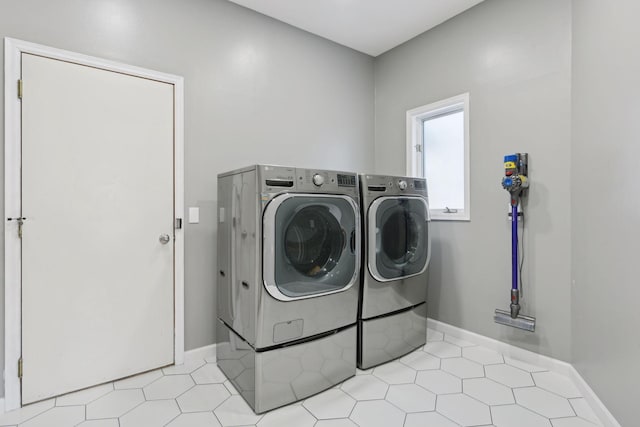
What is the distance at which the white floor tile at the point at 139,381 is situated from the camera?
6.51 feet

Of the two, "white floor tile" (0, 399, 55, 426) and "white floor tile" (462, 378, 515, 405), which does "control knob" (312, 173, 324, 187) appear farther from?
"white floor tile" (0, 399, 55, 426)

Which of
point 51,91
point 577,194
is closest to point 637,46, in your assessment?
point 577,194

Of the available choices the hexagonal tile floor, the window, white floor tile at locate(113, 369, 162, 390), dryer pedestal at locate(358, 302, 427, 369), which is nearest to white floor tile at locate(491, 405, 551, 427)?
the hexagonal tile floor

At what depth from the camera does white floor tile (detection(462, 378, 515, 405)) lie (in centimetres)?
183

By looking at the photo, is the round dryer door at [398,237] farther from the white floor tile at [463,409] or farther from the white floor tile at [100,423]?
the white floor tile at [100,423]

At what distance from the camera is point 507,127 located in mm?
2383

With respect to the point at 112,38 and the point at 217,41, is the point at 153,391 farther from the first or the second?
the point at 217,41

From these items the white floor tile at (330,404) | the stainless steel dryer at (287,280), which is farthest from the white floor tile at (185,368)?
the white floor tile at (330,404)

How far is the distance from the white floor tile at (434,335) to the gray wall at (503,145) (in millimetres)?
157

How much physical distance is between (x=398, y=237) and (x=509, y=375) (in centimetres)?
114

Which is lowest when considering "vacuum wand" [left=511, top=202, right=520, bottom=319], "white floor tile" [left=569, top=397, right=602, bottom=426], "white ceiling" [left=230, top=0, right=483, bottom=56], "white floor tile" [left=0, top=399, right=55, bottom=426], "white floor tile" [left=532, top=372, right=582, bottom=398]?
"white floor tile" [left=0, top=399, right=55, bottom=426]

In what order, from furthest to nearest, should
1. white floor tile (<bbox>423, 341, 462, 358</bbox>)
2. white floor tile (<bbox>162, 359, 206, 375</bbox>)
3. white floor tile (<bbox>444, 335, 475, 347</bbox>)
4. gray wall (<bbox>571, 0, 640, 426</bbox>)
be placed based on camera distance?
1. white floor tile (<bbox>444, 335, 475, 347</bbox>)
2. white floor tile (<bbox>423, 341, 462, 358</bbox>)
3. white floor tile (<bbox>162, 359, 206, 375</bbox>)
4. gray wall (<bbox>571, 0, 640, 426</bbox>)

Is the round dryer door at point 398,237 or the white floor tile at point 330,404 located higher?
the round dryer door at point 398,237

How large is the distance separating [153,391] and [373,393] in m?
1.32
